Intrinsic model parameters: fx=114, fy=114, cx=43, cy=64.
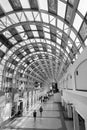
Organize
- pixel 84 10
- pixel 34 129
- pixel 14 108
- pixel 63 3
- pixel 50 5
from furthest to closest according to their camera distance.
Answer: pixel 14 108 < pixel 34 129 < pixel 50 5 < pixel 63 3 < pixel 84 10

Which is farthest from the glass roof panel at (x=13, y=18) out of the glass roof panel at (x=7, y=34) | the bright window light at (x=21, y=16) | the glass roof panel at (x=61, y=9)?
the glass roof panel at (x=61, y=9)

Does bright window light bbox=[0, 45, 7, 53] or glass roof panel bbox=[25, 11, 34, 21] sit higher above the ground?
glass roof panel bbox=[25, 11, 34, 21]

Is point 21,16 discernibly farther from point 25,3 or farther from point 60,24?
point 60,24

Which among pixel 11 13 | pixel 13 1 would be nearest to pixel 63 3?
pixel 13 1

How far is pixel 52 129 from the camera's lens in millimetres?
16328

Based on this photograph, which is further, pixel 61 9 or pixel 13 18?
pixel 13 18

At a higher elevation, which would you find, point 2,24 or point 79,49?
point 2,24

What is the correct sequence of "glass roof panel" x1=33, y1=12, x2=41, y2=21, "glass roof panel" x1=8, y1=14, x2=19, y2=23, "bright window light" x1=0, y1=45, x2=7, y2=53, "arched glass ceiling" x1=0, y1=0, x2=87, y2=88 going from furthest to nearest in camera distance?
"bright window light" x1=0, y1=45, x2=7, y2=53 → "glass roof panel" x1=8, y1=14, x2=19, y2=23 → "glass roof panel" x1=33, y1=12, x2=41, y2=21 → "arched glass ceiling" x1=0, y1=0, x2=87, y2=88

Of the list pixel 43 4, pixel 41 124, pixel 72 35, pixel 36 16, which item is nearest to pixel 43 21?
pixel 36 16

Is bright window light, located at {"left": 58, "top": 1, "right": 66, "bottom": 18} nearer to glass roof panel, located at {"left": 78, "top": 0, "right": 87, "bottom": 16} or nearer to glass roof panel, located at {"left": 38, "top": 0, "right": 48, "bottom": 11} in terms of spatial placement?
glass roof panel, located at {"left": 38, "top": 0, "right": 48, "bottom": 11}

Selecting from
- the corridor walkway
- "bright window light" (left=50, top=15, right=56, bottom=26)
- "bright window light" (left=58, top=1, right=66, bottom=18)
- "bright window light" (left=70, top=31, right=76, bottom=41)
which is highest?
"bright window light" (left=50, top=15, right=56, bottom=26)

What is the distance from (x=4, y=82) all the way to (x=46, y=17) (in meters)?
17.2

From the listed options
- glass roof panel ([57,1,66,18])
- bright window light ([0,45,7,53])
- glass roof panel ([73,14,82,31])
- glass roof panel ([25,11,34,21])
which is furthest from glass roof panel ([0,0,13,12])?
bright window light ([0,45,7,53])

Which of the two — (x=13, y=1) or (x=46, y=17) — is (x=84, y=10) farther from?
(x=13, y=1)
